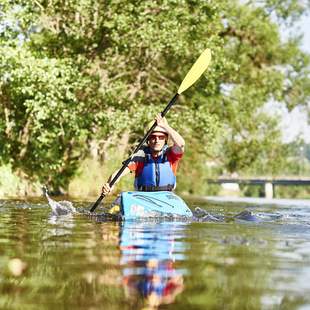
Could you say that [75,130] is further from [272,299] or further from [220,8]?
[272,299]

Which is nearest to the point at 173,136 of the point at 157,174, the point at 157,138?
Result: the point at 157,138

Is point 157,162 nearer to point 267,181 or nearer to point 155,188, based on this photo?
point 155,188

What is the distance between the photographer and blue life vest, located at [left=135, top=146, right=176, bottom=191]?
10445 millimetres

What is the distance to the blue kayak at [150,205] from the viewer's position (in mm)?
9789

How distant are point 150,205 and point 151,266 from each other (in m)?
5.12

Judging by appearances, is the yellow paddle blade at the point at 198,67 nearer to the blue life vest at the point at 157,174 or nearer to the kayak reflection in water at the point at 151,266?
the blue life vest at the point at 157,174

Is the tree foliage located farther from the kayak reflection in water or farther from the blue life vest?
the kayak reflection in water

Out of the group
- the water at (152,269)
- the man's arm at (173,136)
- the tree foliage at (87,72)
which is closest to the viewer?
the water at (152,269)

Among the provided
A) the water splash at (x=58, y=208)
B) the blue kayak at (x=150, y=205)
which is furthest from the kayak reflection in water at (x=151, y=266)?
the water splash at (x=58, y=208)

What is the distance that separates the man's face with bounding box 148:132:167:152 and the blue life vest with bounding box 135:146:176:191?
0.11 m

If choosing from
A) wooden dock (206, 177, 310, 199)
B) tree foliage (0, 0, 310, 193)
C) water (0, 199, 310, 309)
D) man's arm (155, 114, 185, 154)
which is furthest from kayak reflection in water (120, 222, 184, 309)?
wooden dock (206, 177, 310, 199)

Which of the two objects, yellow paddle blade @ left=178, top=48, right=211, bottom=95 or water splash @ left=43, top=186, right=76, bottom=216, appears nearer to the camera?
water splash @ left=43, top=186, right=76, bottom=216

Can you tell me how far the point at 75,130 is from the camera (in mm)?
19891

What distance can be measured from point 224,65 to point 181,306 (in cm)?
1883
